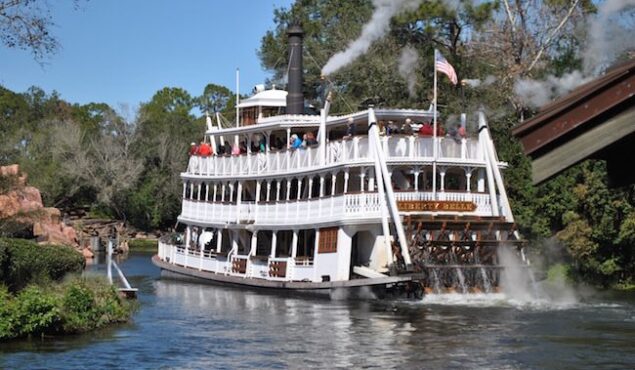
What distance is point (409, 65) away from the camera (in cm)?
4659

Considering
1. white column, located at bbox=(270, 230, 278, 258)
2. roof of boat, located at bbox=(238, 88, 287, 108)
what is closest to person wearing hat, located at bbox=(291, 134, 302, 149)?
white column, located at bbox=(270, 230, 278, 258)

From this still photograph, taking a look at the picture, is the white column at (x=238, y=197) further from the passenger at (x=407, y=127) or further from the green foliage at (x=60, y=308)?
the green foliage at (x=60, y=308)

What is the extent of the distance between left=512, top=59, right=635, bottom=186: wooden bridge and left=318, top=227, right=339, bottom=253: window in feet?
81.0

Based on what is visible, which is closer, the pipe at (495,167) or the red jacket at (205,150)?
the pipe at (495,167)

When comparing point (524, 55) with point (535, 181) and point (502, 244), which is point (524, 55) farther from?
point (535, 181)

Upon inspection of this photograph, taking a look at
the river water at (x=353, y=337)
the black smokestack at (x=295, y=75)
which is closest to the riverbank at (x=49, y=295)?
the river water at (x=353, y=337)

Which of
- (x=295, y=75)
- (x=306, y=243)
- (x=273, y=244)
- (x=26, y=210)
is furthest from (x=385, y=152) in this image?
(x=26, y=210)

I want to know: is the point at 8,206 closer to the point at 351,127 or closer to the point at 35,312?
the point at 351,127

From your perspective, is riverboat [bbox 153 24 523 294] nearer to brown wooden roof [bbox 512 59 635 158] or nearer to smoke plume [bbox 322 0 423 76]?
smoke plume [bbox 322 0 423 76]

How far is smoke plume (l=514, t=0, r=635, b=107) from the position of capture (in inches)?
1503

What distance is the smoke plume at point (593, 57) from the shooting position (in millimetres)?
38188

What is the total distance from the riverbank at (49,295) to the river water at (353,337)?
13.4 inches

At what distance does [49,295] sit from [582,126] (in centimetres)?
1520

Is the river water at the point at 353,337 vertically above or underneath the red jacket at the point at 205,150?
underneath
